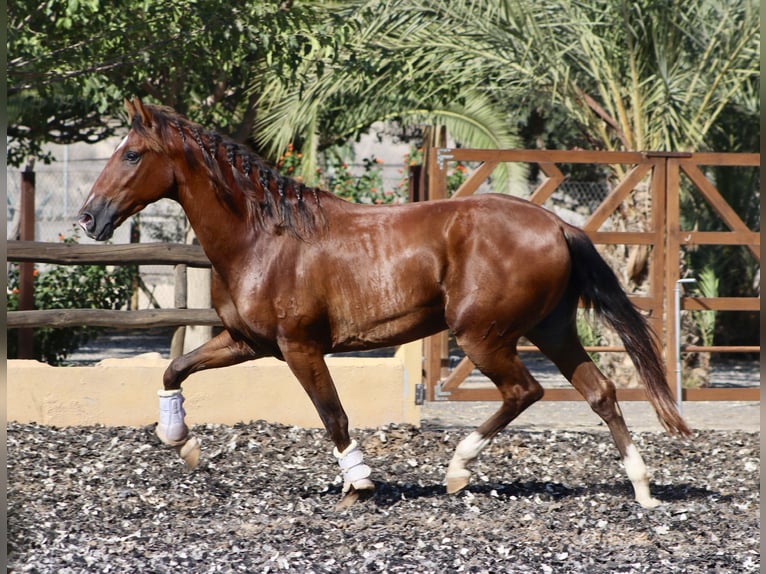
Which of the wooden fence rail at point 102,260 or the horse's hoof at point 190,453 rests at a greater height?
the wooden fence rail at point 102,260

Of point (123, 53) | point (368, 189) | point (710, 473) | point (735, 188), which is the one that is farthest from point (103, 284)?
point (735, 188)

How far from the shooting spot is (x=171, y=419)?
5.55 metres

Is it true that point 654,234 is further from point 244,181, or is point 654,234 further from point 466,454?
point 244,181

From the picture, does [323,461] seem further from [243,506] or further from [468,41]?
[468,41]

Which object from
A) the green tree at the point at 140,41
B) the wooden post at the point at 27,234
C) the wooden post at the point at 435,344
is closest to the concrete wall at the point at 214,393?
the wooden post at the point at 435,344

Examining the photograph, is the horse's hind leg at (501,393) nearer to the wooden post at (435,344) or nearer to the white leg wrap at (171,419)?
the white leg wrap at (171,419)

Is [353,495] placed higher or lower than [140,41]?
lower

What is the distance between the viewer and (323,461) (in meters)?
6.51

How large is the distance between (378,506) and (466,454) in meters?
0.53

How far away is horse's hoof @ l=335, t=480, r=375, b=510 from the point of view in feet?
17.4

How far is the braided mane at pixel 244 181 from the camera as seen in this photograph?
5.31 metres

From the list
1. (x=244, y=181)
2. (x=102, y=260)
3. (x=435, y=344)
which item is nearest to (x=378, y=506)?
(x=244, y=181)

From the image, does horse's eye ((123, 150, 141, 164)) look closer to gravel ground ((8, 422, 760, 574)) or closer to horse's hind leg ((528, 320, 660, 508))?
gravel ground ((8, 422, 760, 574))

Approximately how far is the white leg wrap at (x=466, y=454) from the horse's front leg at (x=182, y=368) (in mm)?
1171
